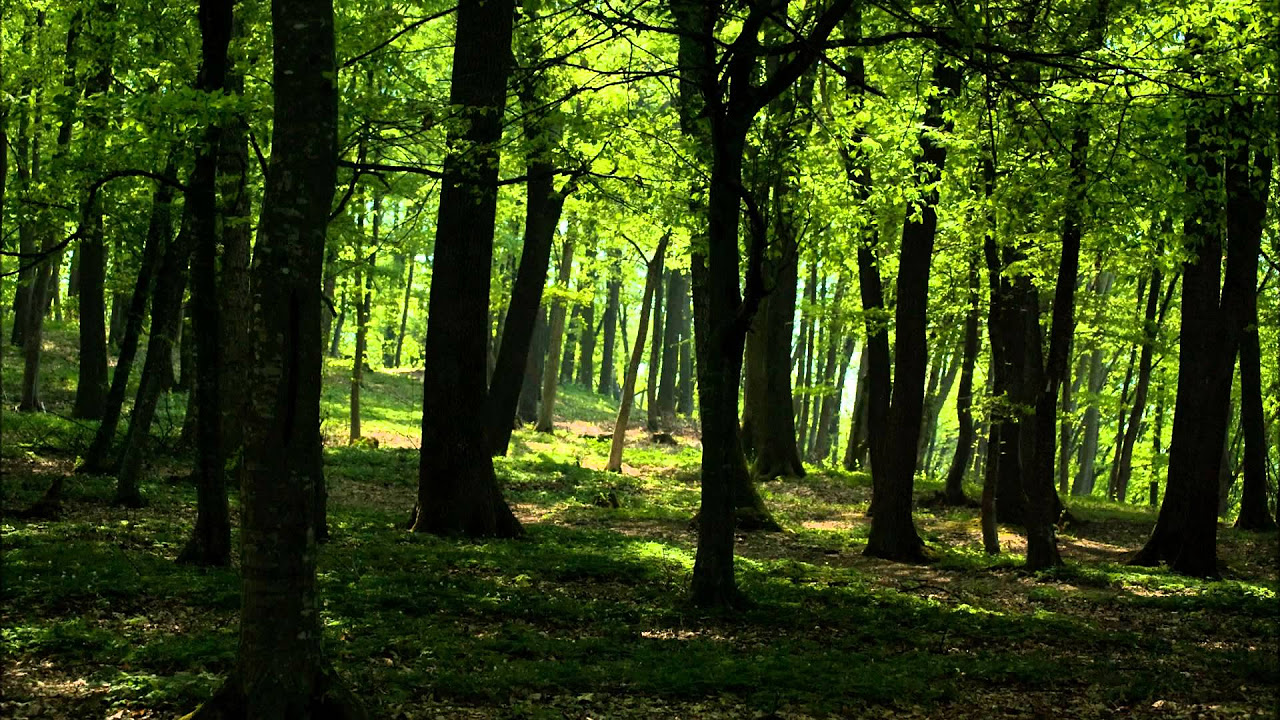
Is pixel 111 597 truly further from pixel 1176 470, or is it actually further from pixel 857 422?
pixel 857 422

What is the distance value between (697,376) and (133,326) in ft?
25.4

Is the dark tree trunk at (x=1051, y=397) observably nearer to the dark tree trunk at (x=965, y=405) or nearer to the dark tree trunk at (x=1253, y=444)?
the dark tree trunk at (x=965, y=405)

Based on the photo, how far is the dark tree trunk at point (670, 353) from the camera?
122 feet

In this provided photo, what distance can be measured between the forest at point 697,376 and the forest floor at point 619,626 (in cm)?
6

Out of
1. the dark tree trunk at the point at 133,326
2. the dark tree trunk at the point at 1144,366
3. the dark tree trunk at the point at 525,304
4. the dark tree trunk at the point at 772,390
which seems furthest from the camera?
the dark tree trunk at the point at 772,390

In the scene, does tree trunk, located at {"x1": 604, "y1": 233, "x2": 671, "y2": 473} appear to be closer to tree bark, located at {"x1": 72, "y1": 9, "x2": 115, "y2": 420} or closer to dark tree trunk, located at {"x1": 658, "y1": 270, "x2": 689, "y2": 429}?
tree bark, located at {"x1": 72, "y1": 9, "x2": 115, "y2": 420}

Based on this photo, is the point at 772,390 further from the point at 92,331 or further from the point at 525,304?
the point at 92,331

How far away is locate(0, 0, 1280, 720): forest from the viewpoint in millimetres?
6129

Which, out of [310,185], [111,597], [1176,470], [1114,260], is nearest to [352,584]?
[111,597]

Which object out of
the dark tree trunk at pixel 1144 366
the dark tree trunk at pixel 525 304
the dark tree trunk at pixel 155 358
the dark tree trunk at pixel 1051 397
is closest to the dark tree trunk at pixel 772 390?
the dark tree trunk at pixel 525 304

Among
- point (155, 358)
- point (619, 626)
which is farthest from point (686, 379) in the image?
point (619, 626)

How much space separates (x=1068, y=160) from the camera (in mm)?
10844

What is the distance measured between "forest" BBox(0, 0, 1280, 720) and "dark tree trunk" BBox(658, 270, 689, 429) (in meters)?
18.4

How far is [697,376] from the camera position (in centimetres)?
1295
